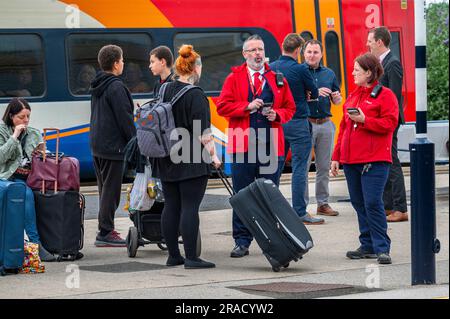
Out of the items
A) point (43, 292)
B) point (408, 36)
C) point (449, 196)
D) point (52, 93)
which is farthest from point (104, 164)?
point (408, 36)

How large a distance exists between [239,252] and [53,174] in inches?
66.5

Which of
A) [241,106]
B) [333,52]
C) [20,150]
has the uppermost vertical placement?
[333,52]

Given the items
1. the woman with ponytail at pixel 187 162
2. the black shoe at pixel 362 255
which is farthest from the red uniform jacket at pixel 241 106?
the black shoe at pixel 362 255

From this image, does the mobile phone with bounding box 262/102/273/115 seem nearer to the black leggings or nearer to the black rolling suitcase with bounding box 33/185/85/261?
the black leggings

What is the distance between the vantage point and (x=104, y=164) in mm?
10703

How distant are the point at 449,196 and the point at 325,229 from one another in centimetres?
445

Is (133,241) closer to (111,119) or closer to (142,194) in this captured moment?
(142,194)

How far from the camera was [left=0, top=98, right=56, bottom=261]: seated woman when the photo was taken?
9429 mm

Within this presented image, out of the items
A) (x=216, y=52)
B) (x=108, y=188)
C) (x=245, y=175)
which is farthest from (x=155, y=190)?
(x=216, y=52)

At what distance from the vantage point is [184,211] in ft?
29.8

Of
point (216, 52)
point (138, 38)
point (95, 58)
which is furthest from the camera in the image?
point (216, 52)

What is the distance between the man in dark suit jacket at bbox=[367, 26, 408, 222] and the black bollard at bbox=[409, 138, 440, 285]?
341 centimetres

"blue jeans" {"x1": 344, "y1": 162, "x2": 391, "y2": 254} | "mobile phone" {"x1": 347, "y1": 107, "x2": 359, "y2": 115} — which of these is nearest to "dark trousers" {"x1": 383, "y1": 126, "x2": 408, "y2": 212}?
"blue jeans" {"x1": 344, "y1": 162, "x2": 391, "y2": 254}
